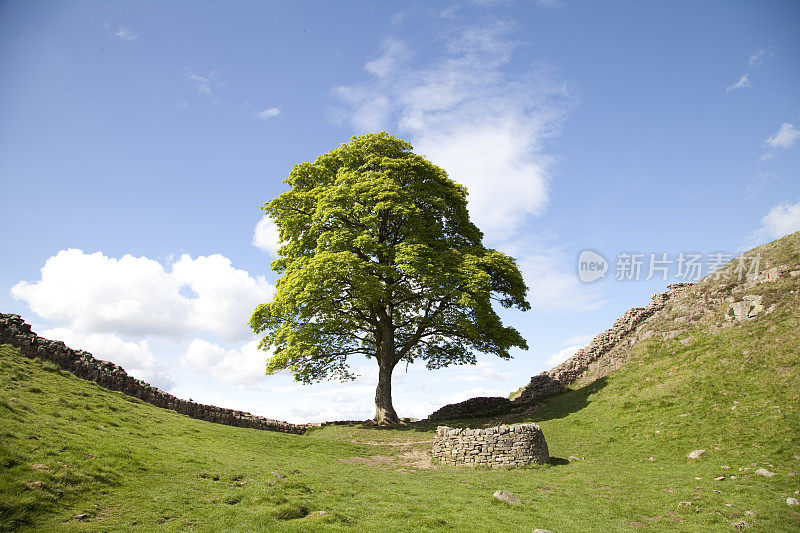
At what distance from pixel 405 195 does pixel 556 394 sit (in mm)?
21548

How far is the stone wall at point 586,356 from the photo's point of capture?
3728cm

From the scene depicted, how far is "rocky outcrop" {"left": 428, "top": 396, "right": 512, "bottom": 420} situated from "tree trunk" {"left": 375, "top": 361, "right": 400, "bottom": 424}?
5565 mm

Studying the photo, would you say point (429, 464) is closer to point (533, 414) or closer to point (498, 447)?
point (498, 447)

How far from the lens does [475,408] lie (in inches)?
1454

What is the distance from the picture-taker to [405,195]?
97.9ft

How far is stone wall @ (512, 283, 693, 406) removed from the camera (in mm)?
37281

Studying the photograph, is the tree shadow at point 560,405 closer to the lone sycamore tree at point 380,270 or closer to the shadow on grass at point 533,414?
the shadow on grass at point 533,414

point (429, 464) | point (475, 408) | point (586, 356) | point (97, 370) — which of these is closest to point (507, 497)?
point (429, 464)

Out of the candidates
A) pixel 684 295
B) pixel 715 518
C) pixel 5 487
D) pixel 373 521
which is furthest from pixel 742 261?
pixel 5 487

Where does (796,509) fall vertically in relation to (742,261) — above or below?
below

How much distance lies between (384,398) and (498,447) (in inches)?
512

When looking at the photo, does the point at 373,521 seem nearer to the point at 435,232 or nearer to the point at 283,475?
the point at 283,475

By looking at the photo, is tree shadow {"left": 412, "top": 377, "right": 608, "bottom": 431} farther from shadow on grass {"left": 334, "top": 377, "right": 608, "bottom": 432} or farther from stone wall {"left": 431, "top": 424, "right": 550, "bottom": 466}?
stone wall {"left": 431, "top": 424, "right": 550, "bottom": 466}

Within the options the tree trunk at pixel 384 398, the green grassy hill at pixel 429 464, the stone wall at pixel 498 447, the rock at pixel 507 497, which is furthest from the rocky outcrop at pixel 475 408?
the rock at pixel 507 497
